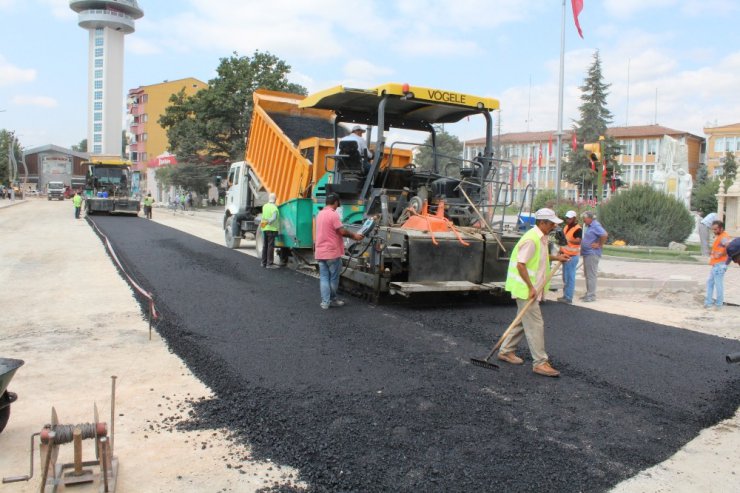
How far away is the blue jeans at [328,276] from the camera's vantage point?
7.17 metres

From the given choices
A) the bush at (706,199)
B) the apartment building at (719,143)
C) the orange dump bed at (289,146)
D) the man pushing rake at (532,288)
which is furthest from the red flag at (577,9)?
the apartment building at (719,143)

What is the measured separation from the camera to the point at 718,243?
8.14m

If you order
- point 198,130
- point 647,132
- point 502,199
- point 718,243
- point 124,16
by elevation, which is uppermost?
point 124,16

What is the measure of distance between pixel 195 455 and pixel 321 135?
8.94 meters

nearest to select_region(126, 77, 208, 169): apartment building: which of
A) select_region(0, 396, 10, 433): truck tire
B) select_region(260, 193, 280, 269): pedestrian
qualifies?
select_region(260, 193, 280, 269): pedestrian

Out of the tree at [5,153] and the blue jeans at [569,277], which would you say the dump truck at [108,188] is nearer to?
the blue jeans at [569,277]

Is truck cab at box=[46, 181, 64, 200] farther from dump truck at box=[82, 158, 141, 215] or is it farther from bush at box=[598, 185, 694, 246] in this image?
bush at box=[598, 185, 694, 246]

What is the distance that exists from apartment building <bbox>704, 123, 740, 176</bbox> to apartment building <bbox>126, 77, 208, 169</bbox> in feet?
181

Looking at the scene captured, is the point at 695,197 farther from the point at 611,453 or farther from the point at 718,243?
the point at 611,453

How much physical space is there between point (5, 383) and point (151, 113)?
2824 inches

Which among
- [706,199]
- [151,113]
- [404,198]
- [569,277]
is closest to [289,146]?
[404,198]

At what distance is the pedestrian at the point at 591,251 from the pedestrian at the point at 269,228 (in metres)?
5.16

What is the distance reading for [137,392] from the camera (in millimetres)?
4234

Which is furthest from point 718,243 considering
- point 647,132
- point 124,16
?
point 124,16
